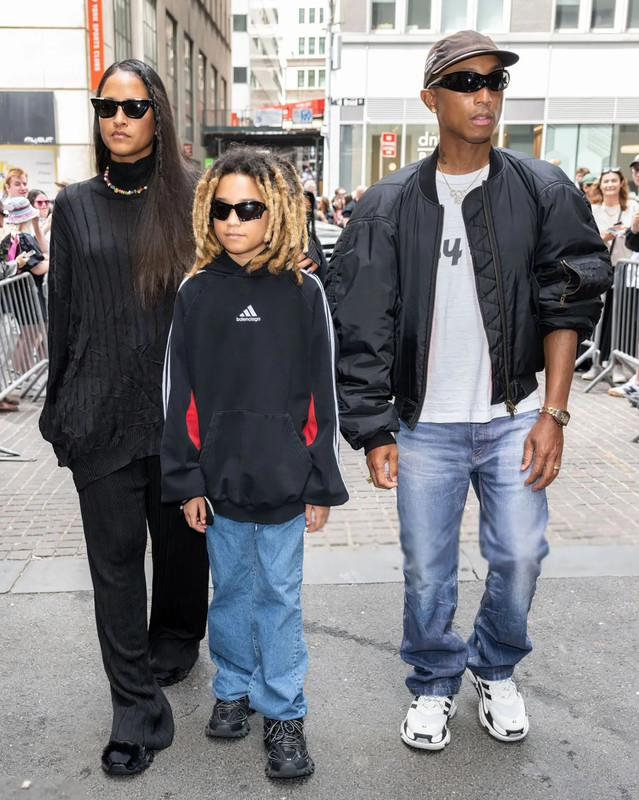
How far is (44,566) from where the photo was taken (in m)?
4.50

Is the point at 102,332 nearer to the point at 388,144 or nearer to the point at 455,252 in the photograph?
the point at 455,252

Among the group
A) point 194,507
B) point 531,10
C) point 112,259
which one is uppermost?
point 531,10

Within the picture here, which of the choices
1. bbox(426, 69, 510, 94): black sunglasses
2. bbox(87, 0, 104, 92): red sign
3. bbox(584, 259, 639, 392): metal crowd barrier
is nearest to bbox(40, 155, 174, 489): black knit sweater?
bbox(426, 69, 510, 94): black sunglasses

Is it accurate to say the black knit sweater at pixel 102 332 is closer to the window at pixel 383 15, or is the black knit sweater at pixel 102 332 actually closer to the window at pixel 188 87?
the window at pixel 383 15

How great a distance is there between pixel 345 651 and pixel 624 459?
350 centimetres

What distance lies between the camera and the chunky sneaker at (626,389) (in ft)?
27.6

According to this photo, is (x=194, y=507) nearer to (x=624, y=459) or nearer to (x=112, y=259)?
(x=112, y=259)

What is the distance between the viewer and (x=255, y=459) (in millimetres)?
2625

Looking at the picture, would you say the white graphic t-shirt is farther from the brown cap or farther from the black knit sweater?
the black knit sweater

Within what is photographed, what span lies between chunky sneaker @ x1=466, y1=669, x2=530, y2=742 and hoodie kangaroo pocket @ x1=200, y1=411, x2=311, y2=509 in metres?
1.03

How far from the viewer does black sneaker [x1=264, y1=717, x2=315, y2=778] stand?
9.14 ft

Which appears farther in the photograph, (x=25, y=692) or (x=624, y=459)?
(x=624, y=459)

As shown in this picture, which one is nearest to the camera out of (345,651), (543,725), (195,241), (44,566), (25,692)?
(195,241)

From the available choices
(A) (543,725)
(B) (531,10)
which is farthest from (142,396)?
(B) (531,10)
